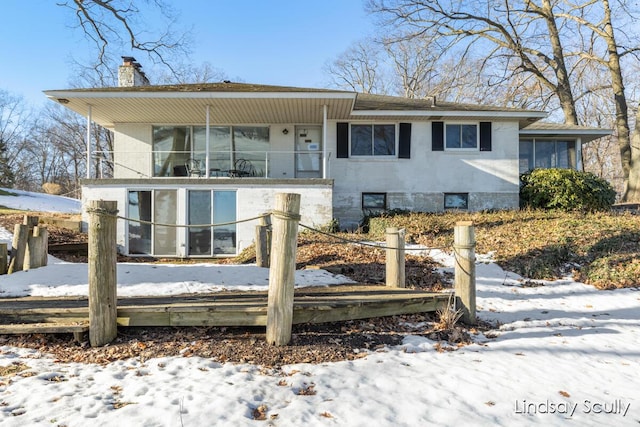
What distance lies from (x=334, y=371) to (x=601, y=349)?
339 cm

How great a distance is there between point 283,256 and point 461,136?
12890 mm

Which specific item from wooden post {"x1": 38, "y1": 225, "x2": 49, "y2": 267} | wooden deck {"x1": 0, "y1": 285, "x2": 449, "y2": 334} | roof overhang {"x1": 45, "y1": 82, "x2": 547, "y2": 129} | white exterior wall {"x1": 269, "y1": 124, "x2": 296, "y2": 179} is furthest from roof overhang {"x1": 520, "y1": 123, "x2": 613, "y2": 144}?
wooden post {"x1": 38, "y1": 225, "x2": 49, "y2": 267}

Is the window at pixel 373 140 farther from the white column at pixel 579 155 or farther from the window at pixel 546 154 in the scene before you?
the white column at pixel 579 155

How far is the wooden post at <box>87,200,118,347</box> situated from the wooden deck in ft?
0.77

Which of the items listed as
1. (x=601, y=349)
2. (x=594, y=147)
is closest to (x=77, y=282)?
(x=601, y=349)

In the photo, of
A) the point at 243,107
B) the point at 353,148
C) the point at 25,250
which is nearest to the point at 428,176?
the point at 353,148

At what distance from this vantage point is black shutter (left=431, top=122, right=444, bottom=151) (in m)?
14.9

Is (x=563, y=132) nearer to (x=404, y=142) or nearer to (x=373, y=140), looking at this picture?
(x=404, y=142)

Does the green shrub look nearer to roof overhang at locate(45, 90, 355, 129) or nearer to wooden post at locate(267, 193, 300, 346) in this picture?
roof overhang at locate(45, 90, 355, 129)

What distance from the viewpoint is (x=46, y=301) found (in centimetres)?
513

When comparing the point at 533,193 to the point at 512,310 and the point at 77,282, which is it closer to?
the point at 512,310

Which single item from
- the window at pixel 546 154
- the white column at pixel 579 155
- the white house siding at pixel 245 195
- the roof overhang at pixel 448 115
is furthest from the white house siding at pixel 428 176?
the white column at pixel 579 155

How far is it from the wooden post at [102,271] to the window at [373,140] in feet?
38.5

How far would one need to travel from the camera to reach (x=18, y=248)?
24.4ft
